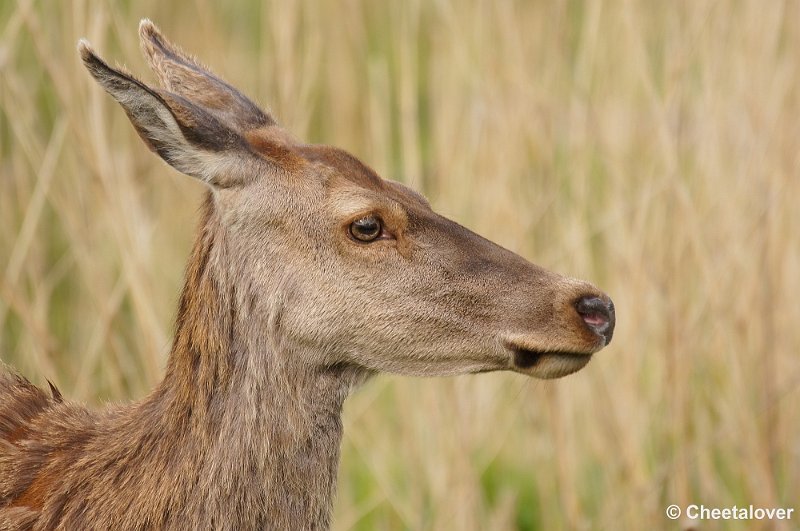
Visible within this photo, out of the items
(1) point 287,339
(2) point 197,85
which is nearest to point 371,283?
(1) point 287,339

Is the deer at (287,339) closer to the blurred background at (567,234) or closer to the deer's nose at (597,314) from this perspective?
the deer's nose at (597,314)

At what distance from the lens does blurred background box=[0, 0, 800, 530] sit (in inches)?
209

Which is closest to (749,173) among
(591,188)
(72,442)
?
(591,188)

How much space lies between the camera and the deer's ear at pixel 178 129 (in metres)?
3.33

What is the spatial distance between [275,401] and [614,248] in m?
2.41

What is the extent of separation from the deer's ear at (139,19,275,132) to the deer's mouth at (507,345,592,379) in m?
1.07

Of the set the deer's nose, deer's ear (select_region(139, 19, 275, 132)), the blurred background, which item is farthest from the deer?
the blurred background

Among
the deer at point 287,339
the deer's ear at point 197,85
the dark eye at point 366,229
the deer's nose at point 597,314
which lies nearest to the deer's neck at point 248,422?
the deer at point 287,339

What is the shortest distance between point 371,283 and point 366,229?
15 cm

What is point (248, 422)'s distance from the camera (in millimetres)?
3613

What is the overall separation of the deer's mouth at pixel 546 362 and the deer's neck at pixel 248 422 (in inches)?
19.2

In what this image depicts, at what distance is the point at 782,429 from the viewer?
5.60 meters

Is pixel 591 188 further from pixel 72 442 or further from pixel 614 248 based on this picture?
pixel 72 442

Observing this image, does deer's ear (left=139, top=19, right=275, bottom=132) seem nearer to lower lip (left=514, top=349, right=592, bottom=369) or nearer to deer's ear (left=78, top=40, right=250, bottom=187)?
deer's ear (left=78, top=40, right=250, bottom=187)
